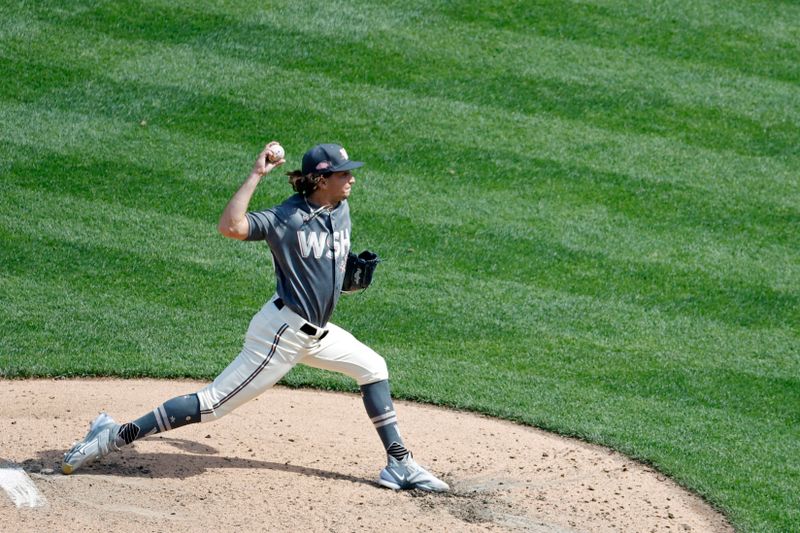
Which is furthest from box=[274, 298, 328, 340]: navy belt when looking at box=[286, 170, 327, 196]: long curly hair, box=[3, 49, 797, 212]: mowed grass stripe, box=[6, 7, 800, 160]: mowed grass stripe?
box=[6, 7, 800, 160]: mowed grass stripe

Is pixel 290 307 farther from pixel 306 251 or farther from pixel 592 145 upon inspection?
pixel 592 145

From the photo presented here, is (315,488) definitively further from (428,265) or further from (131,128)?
(131,128)

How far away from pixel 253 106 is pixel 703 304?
4785 mm

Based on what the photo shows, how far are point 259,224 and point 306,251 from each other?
28 cm

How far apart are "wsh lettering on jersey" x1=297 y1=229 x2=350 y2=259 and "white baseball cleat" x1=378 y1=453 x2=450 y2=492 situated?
1147 mm

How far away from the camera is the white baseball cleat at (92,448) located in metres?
5.48

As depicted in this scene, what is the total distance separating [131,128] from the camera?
10.4 meters

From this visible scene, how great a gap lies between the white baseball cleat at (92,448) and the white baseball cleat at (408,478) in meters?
1.41

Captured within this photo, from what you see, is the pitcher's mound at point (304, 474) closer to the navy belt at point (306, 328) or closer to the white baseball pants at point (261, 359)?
the white baseball pants at point (261, 359)

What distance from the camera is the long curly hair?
5.48m

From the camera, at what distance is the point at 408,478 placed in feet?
18.6

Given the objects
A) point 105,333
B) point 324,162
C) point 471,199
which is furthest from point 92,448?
point 471,199

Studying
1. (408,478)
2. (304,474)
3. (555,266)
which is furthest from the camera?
(555,266)

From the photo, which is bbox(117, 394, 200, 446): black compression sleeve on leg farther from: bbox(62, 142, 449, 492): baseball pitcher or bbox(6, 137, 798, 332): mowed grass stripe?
bbox(6, 137, 798, 332): mowed grass stripe
